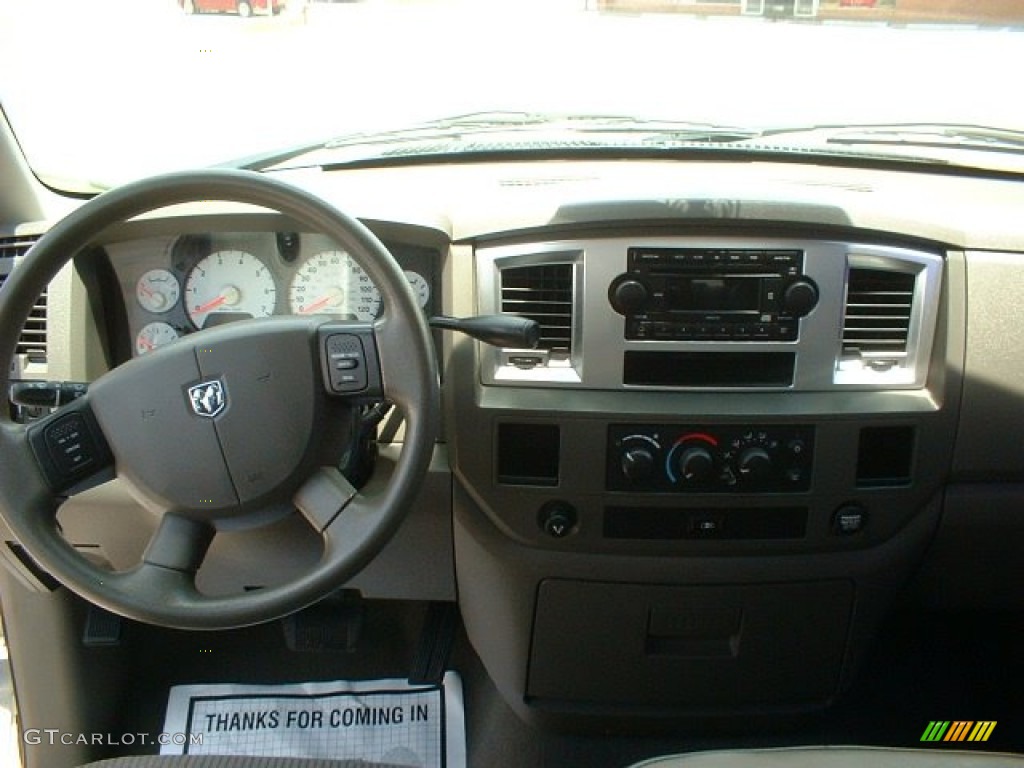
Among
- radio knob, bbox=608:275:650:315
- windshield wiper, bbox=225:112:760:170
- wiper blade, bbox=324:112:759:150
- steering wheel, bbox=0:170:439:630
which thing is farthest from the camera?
wiper blade, bbox=324:112:759:150

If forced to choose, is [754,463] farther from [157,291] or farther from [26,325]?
[26,325]

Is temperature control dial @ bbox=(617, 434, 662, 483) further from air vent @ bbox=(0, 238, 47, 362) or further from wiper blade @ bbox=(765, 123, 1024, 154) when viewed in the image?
air vent @ bbox=(0, 238, 47, 362)

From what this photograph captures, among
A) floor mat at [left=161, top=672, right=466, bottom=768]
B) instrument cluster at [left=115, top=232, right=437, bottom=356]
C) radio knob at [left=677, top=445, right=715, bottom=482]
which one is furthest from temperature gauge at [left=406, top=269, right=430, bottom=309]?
floor mat at [left=161, top=672, right=466, bottom=768]

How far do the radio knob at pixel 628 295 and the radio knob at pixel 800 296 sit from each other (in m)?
0.26

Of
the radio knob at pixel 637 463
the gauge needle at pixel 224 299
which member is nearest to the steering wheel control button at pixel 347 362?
the gauge needle at pixel 224 299

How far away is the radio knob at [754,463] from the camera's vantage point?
171 centimetres

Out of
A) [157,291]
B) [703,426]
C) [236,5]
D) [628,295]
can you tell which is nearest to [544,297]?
[628,295]

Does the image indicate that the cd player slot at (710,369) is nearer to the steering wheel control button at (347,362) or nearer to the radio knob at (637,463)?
the radio knob at (637,463)

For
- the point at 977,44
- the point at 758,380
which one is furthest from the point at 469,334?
the point at 977,44

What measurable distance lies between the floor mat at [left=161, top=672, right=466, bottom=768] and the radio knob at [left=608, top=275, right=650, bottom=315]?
1149 mm

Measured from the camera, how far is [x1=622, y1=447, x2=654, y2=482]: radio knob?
171 centimetres

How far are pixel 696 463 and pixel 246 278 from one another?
94 centimetres

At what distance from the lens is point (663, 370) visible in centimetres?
173

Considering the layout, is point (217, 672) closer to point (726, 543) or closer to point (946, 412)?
point (726, 543)
